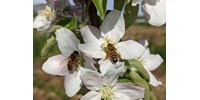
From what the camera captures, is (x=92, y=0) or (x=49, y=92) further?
(x=49, y=92)

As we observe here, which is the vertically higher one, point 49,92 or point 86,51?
point 86,51

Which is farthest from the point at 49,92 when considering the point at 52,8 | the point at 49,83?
the point at 52,8

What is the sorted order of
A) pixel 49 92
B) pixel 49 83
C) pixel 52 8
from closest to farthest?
pixel 52 8 < pixel 49 92 < pixel 49 83

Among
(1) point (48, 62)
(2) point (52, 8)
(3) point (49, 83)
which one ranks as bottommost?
(3) point (49, 83)

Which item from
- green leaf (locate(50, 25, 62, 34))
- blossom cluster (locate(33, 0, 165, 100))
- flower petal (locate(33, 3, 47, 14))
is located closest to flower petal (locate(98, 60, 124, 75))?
blossom cluster (locate(33, 0, 165, 100))

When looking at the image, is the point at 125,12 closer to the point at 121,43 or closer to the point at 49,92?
the point at 121,43

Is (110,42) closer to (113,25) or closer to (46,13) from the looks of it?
(113,25)
